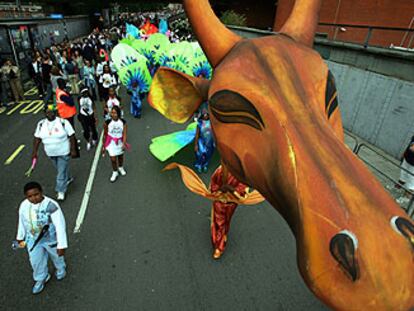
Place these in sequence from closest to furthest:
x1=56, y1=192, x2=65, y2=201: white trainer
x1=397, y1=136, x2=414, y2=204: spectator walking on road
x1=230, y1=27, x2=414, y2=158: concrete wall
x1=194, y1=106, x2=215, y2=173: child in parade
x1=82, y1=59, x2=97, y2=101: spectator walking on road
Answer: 1. x1=397, y1=136, x2=414, y2=204: spectator walking on road
2. x1=56, y1=192, x2=65, y2=201: white trainer
3. x1=194, y1=106, x2=215, y2=173: child in parade
4. x1=230, y1=27, x2=414, y2=158: concrete wall
5. x1=82, y1=59, x2=97, y2=101: spectator walking on road

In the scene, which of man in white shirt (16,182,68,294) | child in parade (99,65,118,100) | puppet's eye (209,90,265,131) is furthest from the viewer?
child in parade (99,65,118,100)

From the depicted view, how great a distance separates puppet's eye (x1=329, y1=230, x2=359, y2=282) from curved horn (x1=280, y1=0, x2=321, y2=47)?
113cm

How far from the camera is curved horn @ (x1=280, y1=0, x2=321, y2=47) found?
1549mm

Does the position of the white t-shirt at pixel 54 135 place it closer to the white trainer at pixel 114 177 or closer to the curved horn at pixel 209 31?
the white trainer at pixel 114 177

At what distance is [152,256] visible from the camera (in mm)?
4094

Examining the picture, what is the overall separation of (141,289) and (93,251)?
108cm

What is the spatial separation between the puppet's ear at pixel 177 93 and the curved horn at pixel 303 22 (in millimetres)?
612

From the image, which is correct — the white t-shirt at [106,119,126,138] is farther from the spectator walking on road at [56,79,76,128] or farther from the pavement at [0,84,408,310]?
the spectator walking on road at [56,79,76,128]

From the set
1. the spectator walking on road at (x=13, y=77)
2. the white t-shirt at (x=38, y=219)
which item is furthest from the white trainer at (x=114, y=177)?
the spectator walking on road at (x=13, y=77)

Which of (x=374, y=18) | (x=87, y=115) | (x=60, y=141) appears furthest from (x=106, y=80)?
(x=374, y=18)

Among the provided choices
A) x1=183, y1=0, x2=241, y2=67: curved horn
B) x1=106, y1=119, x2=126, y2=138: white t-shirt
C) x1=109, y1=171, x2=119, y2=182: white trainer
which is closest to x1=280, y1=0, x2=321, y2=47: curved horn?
x1=183, y1=0, x2=241, y2=67: curved horn

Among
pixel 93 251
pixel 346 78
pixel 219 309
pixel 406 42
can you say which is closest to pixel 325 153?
pixel 219 309

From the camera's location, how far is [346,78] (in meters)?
8.91

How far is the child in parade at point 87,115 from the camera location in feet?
22.2
